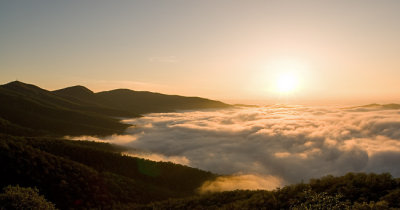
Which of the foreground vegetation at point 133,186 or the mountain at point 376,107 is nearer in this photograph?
the foreground vegetation at point 133,186

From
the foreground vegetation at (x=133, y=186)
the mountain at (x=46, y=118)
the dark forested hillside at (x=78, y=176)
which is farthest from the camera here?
the mountain at (x=46, y=118)

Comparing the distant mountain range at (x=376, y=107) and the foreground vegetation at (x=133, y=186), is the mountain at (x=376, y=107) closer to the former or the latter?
the distant mountain range at (x=376, y=107)

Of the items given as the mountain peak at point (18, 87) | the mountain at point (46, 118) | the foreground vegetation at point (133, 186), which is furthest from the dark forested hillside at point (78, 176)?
the mountain peak at point (18, 87)

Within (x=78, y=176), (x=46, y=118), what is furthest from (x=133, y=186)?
(x=46, y=118)

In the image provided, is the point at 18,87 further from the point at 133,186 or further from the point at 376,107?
the point at 376,107

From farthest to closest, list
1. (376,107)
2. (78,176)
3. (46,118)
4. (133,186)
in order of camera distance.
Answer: (376,107)
(46,118)
(133,186)
(78,176)

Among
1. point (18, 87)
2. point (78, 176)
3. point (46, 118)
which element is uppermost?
point (18, 87)

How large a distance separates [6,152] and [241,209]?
122ft

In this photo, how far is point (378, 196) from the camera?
16109 mm

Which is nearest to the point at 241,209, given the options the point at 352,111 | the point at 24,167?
the point at 24,167

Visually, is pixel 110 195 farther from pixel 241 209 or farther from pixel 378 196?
pixel 378 196

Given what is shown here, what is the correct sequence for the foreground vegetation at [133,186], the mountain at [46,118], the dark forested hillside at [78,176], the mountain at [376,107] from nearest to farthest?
the foreground vegetation at [133,186] < the dark forested hillside at [78,176] < the mountain at [46,118] < the mountain at [376,107]

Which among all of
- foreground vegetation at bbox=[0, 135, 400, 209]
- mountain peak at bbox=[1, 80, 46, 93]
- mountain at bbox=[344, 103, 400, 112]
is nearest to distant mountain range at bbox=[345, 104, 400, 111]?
mountain at bbox=[344, 103, 400, 112]

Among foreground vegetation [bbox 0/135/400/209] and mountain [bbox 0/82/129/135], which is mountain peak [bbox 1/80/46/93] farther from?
foreground vegetation [bbox 0/135/400/209]
